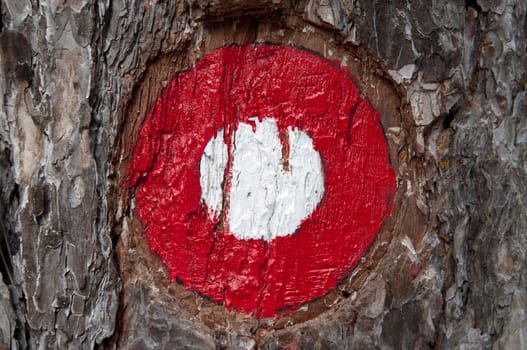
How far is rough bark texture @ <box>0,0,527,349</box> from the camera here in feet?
3.64

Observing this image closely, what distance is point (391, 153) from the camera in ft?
3.91

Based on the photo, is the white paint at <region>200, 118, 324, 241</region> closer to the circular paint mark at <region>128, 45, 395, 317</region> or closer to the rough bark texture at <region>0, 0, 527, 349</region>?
the circular paint mark at <region>128, 45, 395, 317</region>

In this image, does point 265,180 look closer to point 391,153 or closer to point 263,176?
point 263,176

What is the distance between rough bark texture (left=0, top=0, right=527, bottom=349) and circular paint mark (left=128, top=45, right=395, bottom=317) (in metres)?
0.03

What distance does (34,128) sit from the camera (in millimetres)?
1124

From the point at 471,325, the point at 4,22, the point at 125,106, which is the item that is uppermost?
the point at 4,22

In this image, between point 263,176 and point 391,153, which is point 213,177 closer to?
point 263,176

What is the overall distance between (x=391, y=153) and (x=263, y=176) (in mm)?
283

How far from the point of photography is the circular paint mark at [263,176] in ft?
3.84

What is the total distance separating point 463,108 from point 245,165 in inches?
19.0

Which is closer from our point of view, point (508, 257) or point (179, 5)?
point (179, 5)

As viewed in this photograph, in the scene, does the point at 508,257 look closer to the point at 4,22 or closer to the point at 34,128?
the point at 34,128

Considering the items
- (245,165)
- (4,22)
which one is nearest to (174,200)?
(245,165)

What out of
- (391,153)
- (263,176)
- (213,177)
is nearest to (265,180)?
(263,176)
